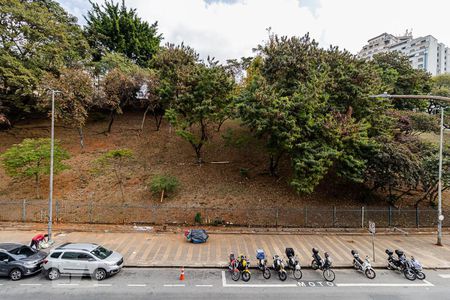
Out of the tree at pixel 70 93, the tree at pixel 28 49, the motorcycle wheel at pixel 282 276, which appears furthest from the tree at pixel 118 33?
the motorcycle wheel at pixel 282 276

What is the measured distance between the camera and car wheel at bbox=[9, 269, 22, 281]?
12375mm

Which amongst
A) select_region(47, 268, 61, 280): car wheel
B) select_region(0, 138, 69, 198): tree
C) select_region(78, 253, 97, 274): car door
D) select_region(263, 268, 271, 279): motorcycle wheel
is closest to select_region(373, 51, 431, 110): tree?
select_region(263, 268, 271, 279): motorcycle wheel

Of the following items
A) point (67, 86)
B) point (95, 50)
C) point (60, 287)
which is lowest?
point (60, 287)

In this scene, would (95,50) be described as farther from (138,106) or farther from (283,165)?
(283,165)

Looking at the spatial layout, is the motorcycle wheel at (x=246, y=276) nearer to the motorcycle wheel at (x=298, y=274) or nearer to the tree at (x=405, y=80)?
the motorcycle wheel at (x=298, y=274)

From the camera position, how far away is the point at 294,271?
12961 mm

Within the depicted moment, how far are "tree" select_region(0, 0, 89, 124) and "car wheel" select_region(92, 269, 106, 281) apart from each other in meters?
25.1

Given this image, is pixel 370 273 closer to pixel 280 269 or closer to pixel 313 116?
pixel 280 269

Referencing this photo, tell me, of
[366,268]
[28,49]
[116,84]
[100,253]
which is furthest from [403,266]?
[28,49]

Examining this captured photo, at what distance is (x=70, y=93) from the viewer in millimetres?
27656

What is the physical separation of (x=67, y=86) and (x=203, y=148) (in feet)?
52.9

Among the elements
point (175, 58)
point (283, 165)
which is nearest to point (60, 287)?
point (283, 165)

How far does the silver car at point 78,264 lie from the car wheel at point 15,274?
1082 millimetres

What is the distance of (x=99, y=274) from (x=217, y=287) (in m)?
5.71
